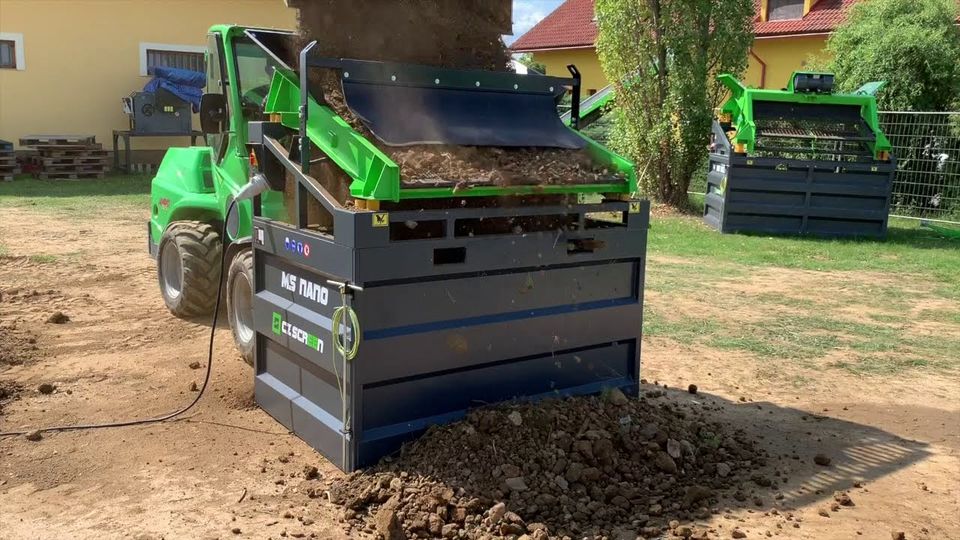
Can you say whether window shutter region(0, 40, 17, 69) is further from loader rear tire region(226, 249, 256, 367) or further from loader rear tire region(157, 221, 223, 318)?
loader rear tire region(226, 249, 256, 367)

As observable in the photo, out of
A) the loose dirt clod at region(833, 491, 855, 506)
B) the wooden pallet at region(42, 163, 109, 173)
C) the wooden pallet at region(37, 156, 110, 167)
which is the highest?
the wooden pallet at region(37, 156, 110, 167)

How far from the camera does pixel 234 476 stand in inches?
161

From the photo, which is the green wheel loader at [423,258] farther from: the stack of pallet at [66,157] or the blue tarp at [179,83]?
the blue tarp at [179,83]

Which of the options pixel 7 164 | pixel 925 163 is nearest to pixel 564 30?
pixel 925 163

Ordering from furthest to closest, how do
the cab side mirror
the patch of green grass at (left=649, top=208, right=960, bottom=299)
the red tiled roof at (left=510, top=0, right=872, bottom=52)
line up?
the red tiled roof at (left=510, top=0, right=872, bottom=52) → the patch of green grass at (left=649, top=208, right=960, bottom=299) → the cab side mirror

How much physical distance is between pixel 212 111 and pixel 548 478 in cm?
383

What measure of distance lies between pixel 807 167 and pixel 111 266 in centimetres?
913

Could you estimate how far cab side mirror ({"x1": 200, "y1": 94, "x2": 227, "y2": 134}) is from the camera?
611 cm

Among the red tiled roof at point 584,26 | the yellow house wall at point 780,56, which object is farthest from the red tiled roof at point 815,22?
the yellow house wall at point 780,56

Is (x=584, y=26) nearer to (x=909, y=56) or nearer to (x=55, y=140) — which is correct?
(x=909, y=56)

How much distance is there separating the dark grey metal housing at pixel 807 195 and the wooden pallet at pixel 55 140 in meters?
14.5

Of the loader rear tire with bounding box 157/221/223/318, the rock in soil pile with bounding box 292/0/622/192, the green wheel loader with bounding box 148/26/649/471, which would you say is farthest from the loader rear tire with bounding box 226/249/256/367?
the rock in soil pile with bounding box 292/0/622/192

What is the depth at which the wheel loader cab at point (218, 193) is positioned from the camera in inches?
227

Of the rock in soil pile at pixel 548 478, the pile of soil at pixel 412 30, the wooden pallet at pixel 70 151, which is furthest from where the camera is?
the wooden pallet at pixel 70 151
